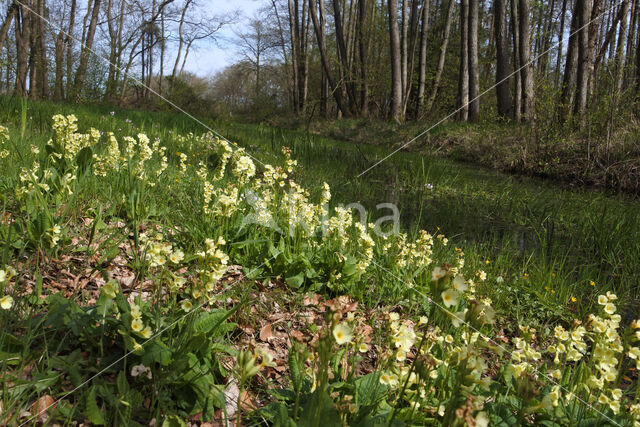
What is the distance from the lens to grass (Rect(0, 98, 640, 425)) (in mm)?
1215

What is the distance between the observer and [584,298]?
2732mm

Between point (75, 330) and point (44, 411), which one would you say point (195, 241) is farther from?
point (44, 411)

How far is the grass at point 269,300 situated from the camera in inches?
47.8

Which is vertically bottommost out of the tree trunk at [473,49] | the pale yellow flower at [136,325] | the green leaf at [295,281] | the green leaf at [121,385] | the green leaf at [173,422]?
the green leaf at [173,422]

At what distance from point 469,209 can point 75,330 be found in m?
4.19

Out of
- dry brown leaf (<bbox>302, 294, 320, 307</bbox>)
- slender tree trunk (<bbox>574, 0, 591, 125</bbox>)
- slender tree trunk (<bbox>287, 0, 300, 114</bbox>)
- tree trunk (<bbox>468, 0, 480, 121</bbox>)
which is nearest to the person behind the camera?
dry brown leaf (<bbox>302, 294, 320, 307</bbox>)

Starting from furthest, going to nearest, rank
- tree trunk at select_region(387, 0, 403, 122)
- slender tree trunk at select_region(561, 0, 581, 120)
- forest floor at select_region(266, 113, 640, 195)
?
1. tree trunk at select_region(387, 0, 403, 122)
2. slender tree trunk at select_region(561, 0, 581, 120)
3. forest floor at select_region(266, 113, 640, 195)

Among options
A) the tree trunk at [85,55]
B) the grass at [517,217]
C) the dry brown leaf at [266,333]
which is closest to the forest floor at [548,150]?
the grass at [517,217]

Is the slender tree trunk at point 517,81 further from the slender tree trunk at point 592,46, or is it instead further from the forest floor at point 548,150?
the slender tree trunk at point 592,46

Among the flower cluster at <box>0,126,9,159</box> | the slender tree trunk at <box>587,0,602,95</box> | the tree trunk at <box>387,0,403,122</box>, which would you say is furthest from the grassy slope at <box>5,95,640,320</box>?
the tree trunk at <box>387,0,403,122</box>

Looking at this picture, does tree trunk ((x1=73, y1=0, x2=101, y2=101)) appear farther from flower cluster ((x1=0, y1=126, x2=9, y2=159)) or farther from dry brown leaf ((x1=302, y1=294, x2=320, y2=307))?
dry brown leaf ((x1=302, y1=294, x2=320, y2=307))

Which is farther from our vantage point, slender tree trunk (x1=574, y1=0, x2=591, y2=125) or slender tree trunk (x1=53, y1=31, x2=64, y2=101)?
slender tree trunk (x1=53, y1=31, x2=64, y2=101)

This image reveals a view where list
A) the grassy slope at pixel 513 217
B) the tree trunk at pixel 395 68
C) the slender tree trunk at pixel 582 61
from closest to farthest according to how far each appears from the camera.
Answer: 1. the grassy slope at pixel 513 217
2. the slender tree trunk at pixel 582 61
3. the tree trunk at pixel 395 68

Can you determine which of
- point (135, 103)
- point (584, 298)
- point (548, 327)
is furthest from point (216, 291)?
point (135, 103)
